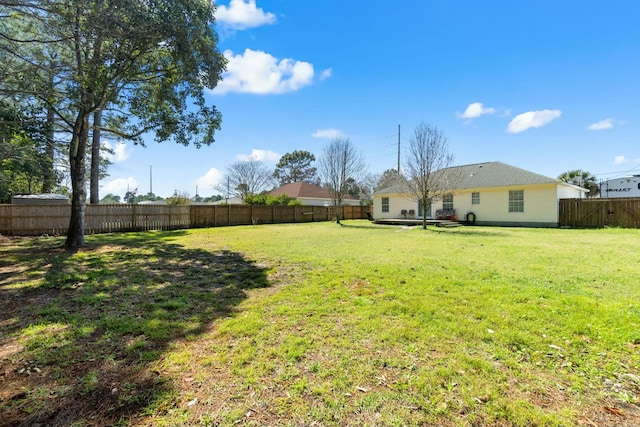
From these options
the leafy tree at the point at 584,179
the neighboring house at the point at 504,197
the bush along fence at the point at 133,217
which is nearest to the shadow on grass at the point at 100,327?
the bush along fence at the point at 133,217

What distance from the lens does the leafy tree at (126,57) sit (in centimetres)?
590

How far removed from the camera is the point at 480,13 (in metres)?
9.20

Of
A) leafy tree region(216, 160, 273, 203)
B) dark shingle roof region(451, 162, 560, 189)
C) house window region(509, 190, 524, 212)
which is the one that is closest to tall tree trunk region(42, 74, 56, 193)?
leafy tree region(216, 160, 273, 203)

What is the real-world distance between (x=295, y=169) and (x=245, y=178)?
395 inches

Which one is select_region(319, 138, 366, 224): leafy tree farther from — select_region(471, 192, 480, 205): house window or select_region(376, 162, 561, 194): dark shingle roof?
select_region(471, 192, 480, 205): house window

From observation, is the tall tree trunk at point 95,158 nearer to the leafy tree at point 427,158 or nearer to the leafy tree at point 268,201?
the leafy tree at point 268,201

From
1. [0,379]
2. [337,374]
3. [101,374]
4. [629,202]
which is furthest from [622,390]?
[629,202]

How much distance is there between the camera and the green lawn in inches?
76.7

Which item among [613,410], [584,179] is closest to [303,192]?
[584,179]

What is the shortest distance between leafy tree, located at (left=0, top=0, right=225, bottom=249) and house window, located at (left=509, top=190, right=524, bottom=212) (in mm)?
17621

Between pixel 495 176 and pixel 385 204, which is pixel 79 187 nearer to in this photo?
pixel 385 204

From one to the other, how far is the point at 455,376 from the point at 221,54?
30.9 feet

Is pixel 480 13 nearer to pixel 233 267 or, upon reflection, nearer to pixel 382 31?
pixel 382 31

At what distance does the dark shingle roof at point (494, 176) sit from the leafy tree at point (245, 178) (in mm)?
22009
